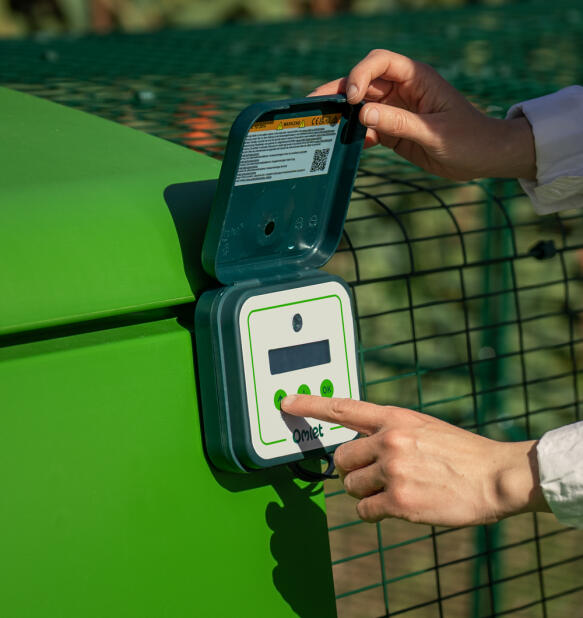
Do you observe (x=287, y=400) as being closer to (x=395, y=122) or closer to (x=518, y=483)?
(x=518, y=483)

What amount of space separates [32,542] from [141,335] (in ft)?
0.66

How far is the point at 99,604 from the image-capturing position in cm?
85

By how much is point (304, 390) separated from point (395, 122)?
329mm

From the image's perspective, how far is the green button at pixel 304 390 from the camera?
92 cm

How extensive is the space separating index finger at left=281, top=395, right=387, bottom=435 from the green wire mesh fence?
0.32 metres

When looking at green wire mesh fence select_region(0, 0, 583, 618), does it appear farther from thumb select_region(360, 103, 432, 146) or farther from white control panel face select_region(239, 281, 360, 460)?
white control panel face select_region(239, 281, 360, 460)

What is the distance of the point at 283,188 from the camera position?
0.91 m

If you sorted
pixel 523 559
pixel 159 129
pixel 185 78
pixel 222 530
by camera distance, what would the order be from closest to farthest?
pixel 222 530
pixel 159 129
pixel 185 78
pixel 523 559

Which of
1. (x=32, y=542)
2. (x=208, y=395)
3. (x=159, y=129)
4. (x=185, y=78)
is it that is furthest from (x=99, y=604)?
(x=185, y=78)

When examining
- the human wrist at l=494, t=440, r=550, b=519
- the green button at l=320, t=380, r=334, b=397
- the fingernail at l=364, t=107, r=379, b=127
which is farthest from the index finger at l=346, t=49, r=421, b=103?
the human wrist at l=494, t=440, r=550, b=519

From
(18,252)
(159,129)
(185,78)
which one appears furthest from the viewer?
(185,78)

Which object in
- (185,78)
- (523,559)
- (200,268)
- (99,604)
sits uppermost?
(185,78)

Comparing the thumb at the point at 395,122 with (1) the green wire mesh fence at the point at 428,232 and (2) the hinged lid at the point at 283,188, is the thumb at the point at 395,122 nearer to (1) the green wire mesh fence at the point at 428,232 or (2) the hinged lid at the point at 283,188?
(2) the hinged lid at the point at 283,188

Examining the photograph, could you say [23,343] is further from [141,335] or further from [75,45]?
[75,45]
